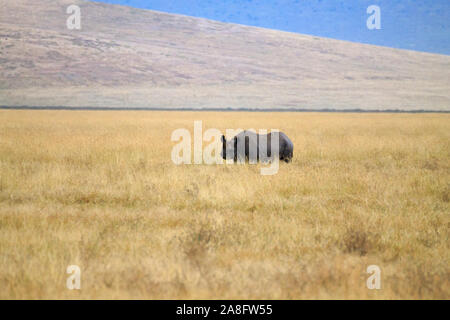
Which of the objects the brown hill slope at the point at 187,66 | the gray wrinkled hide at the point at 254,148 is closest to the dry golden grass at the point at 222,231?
the gray wrinkled hide at the point at 254,148

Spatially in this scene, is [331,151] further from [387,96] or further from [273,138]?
[387,96]

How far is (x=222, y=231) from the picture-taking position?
6.61 metres

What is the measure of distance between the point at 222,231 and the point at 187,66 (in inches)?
3498

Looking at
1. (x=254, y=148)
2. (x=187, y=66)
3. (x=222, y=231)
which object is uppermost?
(x=187, y=66)

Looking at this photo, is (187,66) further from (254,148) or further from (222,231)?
A: (222,231)

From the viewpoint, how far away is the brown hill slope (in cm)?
7065

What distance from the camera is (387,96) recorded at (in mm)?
76500

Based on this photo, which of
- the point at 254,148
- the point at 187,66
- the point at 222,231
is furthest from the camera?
the point at 187,66

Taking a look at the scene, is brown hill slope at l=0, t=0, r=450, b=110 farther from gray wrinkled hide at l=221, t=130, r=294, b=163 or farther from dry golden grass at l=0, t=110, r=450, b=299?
dry golden grass at l=0, t=110, r=450, b=299

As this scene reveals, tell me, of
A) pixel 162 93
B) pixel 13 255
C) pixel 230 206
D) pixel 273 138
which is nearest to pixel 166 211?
pixel 230 206

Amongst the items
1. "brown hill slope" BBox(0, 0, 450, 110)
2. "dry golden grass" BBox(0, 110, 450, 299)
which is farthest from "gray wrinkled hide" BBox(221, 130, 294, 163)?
"brown hill slope" BBox(0, 0, 450, 110)

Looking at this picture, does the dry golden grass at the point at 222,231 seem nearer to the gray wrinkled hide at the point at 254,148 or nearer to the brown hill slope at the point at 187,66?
the gray wrinkled hide at the point at 254,148

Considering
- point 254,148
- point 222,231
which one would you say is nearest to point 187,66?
point 254,148
